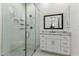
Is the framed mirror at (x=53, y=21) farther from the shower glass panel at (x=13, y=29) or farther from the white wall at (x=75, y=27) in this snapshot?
the shower glass panel at (x=13, y=29)

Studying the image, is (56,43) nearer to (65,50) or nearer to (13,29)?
(65,50)

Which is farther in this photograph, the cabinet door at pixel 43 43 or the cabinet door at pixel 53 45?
the cabinet door at pixel 43 43

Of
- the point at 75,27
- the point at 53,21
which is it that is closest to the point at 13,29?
the point at 53,21

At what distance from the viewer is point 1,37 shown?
1140mm

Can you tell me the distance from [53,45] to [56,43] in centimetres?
9

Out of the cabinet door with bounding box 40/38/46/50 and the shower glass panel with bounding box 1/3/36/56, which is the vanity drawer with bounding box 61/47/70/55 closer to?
the cabinet door with bounding box 40/38/46/50

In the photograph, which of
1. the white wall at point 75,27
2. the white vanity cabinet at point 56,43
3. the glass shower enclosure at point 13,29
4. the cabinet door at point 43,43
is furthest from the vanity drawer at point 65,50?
the glass shower enclosure at point 13,29

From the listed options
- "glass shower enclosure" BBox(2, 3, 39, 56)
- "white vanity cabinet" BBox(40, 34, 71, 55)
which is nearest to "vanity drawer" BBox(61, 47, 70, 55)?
"white vanity cabinet" BBox(40, 34, 71, 55)

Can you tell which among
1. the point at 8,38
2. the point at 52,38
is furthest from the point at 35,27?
the point at 8,38

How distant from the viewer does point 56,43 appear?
1.97 m

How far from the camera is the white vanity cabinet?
72.2 inches

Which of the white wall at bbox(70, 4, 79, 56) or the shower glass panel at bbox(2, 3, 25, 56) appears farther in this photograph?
the white wall at bbox(70, 4, 79, 56)

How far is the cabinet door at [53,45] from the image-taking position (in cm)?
195

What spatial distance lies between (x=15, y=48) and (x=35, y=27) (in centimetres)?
95
